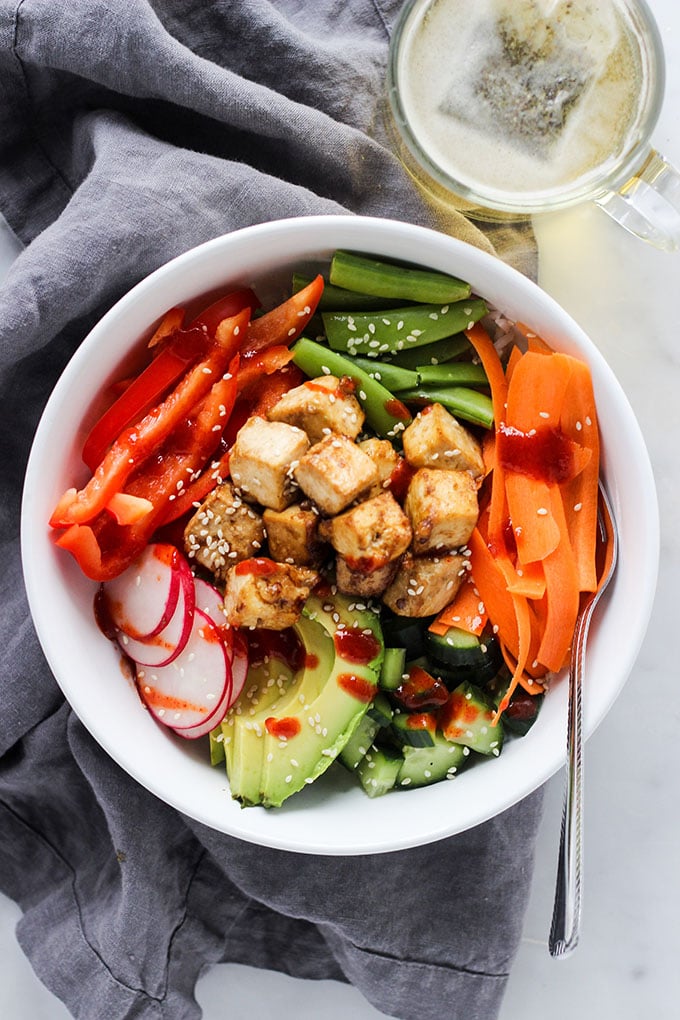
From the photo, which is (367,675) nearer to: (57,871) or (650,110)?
(57,871)

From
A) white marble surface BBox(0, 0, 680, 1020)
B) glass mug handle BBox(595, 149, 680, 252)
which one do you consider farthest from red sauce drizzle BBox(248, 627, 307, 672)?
glass mug handle BBox(595, 149, 680, 252)

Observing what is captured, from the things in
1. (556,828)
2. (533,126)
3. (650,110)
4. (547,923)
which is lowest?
(547,923)

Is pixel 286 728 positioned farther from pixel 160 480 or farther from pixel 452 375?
pixel 452 375

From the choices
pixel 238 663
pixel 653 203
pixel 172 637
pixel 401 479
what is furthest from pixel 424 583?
pixel 653 203

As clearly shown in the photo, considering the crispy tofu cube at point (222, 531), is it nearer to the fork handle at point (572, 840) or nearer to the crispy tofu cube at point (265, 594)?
the crispy tofu cube at point (265, 594)

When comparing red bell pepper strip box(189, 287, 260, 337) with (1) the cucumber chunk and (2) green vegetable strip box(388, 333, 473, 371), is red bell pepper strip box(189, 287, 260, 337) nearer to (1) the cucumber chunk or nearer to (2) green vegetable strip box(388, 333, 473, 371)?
(2) green vegetable strip box(388, 333, 473, 371)

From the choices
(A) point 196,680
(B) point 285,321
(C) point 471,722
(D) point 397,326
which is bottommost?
(A) point 196,680

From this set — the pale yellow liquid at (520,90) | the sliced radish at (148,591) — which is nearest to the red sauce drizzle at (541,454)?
the pale yellow liquid at (520,90)

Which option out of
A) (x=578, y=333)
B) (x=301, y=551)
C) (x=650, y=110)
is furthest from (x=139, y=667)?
(x=650, y=110)
